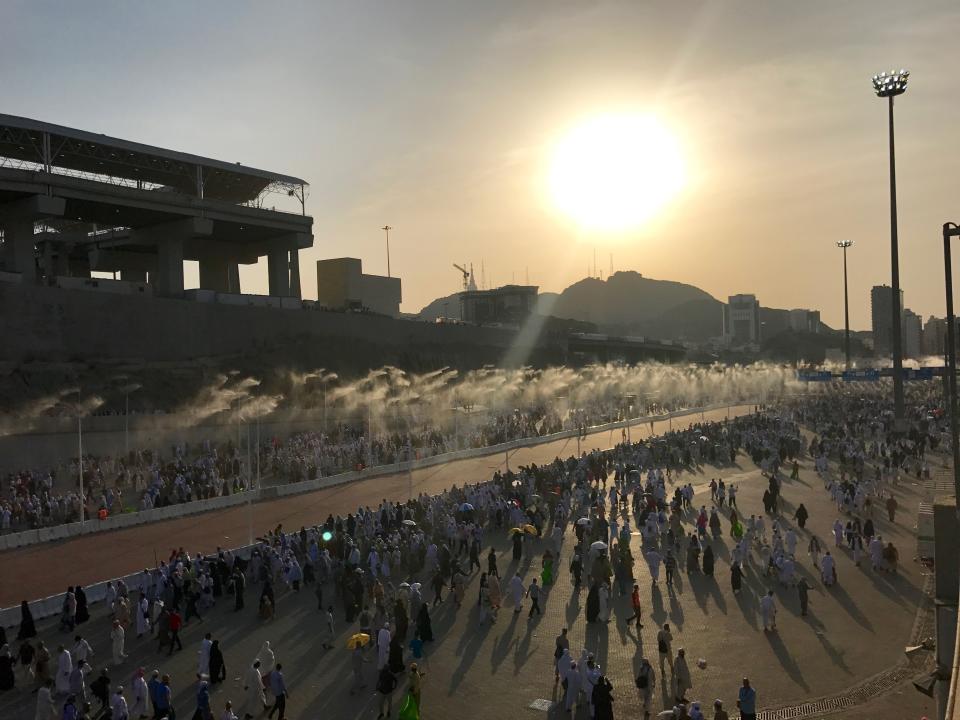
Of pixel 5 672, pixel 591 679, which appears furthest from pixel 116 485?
pixel 591 679

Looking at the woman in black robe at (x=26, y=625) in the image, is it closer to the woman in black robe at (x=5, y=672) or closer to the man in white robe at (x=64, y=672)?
the woman in black robe at (x=5, y=672)

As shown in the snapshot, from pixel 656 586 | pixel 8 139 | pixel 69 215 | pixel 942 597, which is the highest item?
pixel 8 139

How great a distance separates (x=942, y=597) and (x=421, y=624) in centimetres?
824

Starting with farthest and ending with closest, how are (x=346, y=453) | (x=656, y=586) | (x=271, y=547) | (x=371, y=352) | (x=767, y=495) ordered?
(x=371, y=352), (x=346, y=453), (x=767, y=495), (x=271, y=547), (x=656, y=586)

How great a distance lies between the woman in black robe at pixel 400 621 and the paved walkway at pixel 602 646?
0.69 metres

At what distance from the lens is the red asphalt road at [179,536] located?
61.0 ft

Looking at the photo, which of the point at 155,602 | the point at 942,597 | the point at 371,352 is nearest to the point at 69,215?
the point at 371,352

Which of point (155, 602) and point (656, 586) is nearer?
point (155, 602)

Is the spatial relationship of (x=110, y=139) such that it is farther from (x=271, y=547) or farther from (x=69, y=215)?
(x=271, y=547)

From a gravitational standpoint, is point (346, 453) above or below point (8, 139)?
below

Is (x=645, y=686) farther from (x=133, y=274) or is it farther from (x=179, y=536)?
(x=133, y=274)

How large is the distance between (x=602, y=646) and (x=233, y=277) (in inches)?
2148

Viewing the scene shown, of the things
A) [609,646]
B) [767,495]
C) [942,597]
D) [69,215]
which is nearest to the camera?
[942,597]

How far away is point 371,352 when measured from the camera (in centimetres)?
5728
